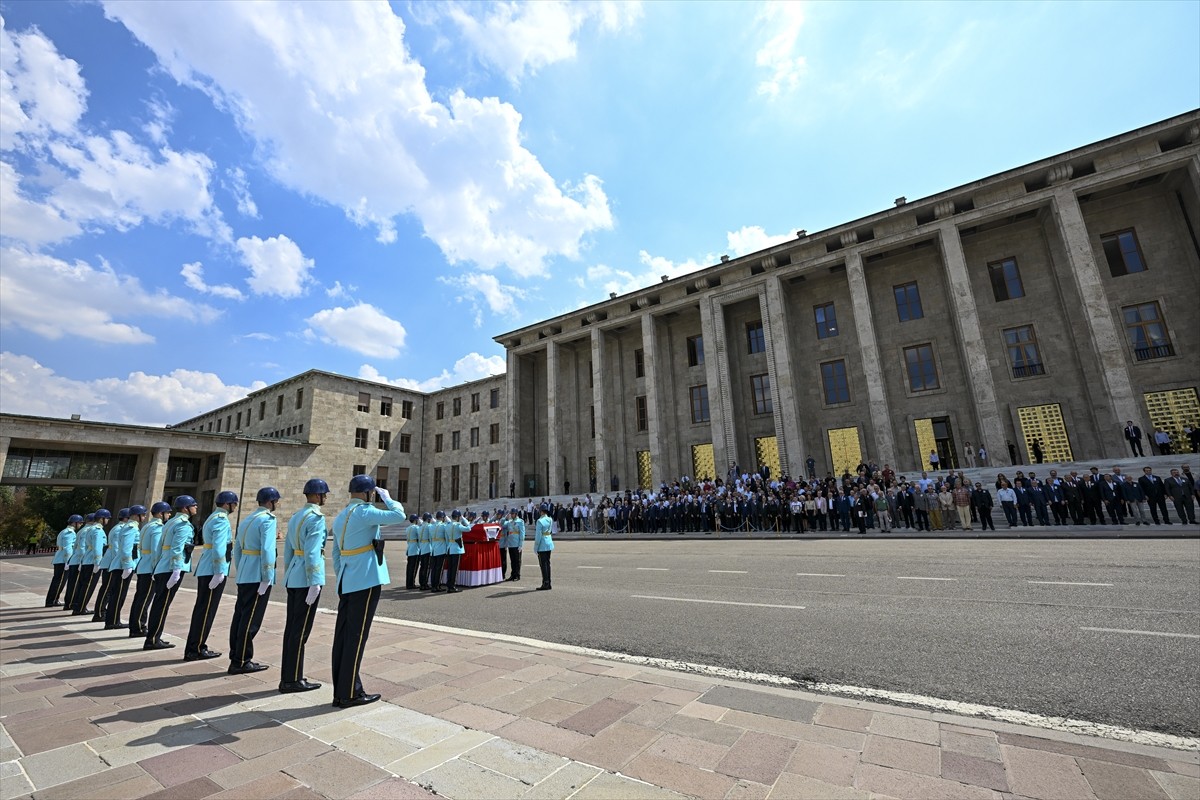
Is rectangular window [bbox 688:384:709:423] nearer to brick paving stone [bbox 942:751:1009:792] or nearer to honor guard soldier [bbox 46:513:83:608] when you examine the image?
honor guard soldier [bbox 46:513:83:608]

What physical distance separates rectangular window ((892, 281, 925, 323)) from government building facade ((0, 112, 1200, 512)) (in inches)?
3.3

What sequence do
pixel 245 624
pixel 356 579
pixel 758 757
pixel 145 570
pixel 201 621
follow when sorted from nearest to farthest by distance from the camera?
pixel 758 757, pixel 356 579, pixel 245 624, pixel 201 621, pixel 145 570

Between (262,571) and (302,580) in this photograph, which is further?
(262,571)

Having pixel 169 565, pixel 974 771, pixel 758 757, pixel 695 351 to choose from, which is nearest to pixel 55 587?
pixel 169 565

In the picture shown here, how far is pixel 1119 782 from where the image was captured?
2609mm

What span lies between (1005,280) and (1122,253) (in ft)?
14.6

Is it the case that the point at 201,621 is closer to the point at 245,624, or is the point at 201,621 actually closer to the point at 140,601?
the point at 245,624

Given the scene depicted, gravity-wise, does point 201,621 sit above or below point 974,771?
above

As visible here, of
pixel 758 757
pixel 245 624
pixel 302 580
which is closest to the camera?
pixel 758 757

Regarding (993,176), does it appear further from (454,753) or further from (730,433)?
(454,753)

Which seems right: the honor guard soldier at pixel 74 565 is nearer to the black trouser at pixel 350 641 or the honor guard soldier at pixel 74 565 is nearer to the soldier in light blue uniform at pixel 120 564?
the soldier in light blue uniform at pixel 120 564

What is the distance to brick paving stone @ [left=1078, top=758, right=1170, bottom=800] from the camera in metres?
2.48

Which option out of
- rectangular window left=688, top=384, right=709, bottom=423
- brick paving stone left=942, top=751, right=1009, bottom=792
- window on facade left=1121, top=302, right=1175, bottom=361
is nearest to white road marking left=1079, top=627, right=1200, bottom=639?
brick paving stone left=942, top=751, right=1009, bottom=792

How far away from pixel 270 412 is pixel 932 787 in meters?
53.4
